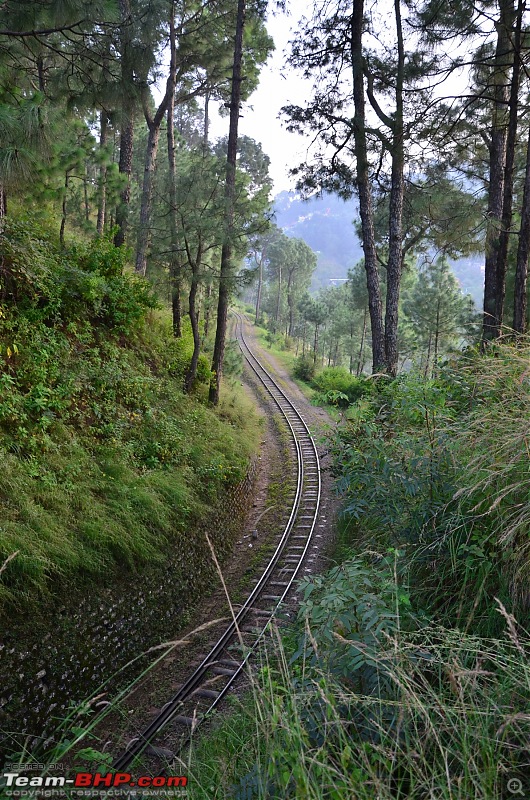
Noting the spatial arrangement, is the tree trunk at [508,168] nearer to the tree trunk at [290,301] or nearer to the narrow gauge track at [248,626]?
→ the narrow gauge track at [248,626]

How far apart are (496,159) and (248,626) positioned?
42.2ft

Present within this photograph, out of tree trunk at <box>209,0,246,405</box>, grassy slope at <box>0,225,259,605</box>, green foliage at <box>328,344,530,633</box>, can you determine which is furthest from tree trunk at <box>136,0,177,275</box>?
green foliage at <box>328,344,530,633</box>

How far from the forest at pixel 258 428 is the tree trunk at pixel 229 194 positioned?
9 cm

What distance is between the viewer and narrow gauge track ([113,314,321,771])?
16.6 feet

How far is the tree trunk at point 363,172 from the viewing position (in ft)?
37.1

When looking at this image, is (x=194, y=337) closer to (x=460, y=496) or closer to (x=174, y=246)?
(x=174, y=246)

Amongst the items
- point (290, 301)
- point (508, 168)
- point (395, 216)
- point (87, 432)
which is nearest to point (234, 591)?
point (87, 432)

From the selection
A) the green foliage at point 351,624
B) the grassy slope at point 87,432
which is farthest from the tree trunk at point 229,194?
the green foliage at point 351,624

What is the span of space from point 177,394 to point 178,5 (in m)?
11.5

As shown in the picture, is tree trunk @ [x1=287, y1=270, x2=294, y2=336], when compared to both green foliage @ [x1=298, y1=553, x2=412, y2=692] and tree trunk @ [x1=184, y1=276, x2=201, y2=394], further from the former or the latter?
green foliage @ [x1=298, y1=553, x2=412, y2=692]

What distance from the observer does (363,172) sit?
457 inches

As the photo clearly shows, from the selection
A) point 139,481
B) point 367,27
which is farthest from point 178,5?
point 139,481

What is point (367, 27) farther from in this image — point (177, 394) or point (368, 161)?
point (177, 394)

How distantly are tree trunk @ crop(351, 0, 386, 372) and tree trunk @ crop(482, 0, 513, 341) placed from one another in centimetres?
254
